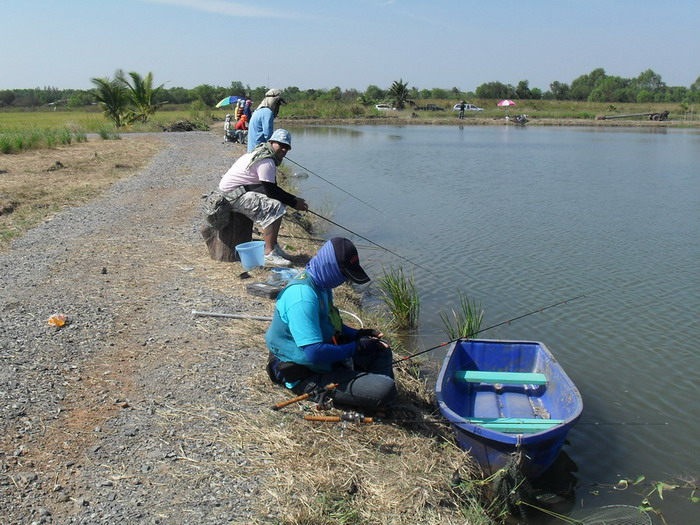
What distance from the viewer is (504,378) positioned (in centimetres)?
580

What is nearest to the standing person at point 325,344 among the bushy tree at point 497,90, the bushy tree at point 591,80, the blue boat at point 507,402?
the blue boat at point 507,402

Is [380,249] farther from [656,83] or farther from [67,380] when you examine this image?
[656,83]

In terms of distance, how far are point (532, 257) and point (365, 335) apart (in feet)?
22.1

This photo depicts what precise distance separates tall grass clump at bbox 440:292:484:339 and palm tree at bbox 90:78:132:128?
103ft

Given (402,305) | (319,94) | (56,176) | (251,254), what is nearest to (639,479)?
Result: (402,305)

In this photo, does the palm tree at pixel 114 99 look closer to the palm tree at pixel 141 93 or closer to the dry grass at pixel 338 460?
the palm tree at pixel 141 93

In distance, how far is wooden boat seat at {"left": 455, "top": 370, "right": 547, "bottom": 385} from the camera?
579cm

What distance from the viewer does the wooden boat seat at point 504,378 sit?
579 centimetres

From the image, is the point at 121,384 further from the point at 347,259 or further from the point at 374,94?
the point at 374,94

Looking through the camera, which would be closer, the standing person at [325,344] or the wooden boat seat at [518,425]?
the standing person at [325,344]

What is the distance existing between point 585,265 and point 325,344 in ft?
24.3

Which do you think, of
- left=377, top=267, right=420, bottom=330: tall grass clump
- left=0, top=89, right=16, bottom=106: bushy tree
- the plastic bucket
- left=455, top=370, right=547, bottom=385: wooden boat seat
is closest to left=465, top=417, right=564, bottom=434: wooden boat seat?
left=455, top=370, right=547, bottom=385: wooden boat seat

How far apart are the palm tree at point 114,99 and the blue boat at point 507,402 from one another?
33567 mm

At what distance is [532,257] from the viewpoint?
11.0 m
